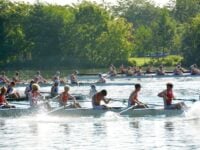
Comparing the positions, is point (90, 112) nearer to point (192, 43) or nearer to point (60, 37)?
point (192, 43)

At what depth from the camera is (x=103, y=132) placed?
31.6 metres

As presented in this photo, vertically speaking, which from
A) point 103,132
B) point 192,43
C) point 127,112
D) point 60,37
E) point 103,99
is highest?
point 60,37

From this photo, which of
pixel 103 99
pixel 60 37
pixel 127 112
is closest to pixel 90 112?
pixel 103 99

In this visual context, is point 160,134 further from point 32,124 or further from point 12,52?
point 12,52

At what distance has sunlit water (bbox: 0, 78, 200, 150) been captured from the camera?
92.0ft

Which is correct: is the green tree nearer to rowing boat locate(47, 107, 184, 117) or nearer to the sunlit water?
the sunlit water

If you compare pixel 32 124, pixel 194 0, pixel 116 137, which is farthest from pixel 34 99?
pixel 194 0

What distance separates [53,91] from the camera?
155ft

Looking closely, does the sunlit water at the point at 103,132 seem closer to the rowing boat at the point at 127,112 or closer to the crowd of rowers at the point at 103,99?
the rowing boat at the point at 127,112

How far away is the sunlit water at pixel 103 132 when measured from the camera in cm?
2803

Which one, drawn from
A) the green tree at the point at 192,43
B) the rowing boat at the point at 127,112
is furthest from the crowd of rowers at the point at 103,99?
the green tree at the point at 192,43

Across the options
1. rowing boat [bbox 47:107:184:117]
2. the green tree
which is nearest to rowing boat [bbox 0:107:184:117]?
rowing boat [bbox 47:107:184:117]

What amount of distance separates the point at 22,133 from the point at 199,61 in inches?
2881

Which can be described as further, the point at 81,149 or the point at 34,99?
the point at 34,99
